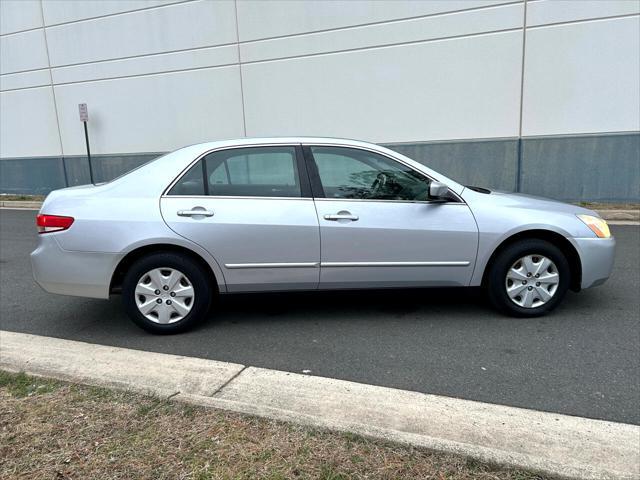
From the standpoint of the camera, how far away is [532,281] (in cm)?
427

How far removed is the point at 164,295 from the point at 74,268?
2.54ft

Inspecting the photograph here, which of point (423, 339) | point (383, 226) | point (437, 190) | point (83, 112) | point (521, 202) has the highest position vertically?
point (83, 112)

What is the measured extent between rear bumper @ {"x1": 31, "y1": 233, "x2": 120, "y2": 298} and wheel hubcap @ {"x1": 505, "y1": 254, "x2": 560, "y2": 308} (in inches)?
133

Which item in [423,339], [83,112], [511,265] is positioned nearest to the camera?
[423,339]

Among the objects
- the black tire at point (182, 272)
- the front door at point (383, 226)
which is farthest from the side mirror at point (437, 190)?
the black tire at point (182, 272)

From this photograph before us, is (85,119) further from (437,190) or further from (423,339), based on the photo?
(423,339)

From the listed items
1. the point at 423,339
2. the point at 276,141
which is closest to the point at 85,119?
the point at 276,141

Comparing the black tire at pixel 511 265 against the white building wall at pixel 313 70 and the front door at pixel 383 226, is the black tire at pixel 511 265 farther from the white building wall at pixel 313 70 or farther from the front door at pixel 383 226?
the white building wall at pixel 313 70

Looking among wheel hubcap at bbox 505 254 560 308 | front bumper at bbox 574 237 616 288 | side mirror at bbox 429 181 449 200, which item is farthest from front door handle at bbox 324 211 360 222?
front bumper at bbox 574 237 616 288

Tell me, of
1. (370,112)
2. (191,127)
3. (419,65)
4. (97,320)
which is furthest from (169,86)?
(97,320)

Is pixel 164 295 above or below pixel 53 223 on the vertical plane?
below

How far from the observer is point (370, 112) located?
11.5m

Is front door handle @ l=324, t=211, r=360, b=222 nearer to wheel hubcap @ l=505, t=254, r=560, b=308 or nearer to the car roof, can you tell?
the car roof

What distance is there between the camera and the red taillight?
4012 mm
